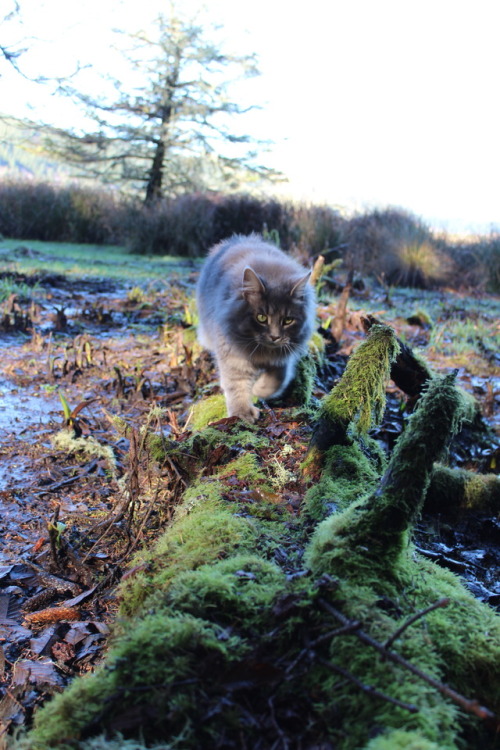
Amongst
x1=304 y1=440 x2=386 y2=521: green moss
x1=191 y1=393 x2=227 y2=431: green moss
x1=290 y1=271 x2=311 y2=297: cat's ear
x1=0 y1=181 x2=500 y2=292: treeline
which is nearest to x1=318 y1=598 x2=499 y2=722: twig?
x1=304 y1=440 x2=386 y2=521: green moss

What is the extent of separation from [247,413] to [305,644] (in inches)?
87.4

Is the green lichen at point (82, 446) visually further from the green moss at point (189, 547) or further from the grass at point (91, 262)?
the grass at point (91, 262)

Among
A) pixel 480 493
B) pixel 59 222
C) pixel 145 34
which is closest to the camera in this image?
pixel 480 493

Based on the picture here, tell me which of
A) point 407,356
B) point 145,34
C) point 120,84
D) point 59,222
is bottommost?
point 407,356

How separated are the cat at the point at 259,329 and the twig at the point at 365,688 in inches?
87.2

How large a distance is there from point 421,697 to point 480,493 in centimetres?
220

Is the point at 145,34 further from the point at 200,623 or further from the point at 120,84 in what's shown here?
the point at 200,623

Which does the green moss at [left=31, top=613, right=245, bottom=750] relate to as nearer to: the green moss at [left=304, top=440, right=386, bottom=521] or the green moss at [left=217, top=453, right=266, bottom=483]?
the green moss at [left=304, top=440, right=386, bottom=521]

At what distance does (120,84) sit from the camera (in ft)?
80.1

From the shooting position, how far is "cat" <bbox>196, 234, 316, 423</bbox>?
3.62 metres

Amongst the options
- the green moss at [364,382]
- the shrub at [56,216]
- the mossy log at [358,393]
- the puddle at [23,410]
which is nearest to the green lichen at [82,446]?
the puddle at [23,410]

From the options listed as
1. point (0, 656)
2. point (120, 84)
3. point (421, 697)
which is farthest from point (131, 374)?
point (120, 84)

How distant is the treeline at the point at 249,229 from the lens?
15.0m

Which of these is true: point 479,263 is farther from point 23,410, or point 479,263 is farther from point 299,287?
point 23,410
